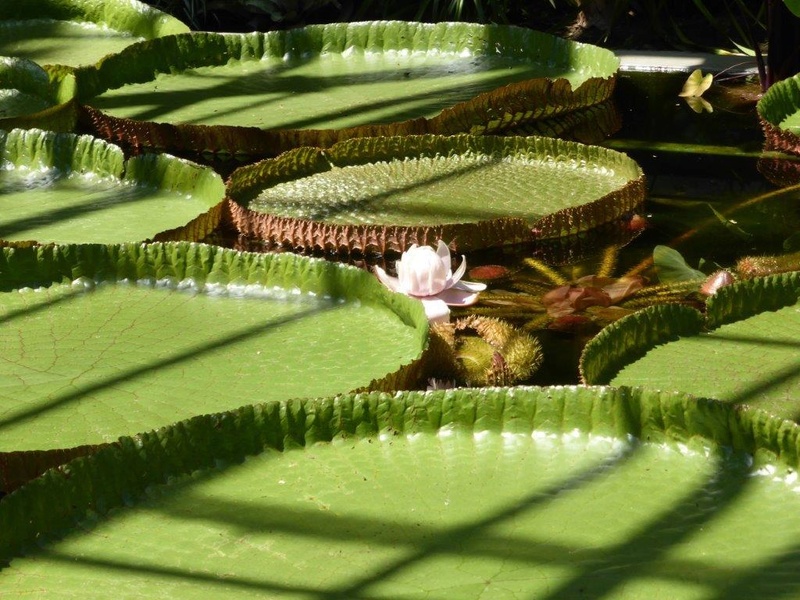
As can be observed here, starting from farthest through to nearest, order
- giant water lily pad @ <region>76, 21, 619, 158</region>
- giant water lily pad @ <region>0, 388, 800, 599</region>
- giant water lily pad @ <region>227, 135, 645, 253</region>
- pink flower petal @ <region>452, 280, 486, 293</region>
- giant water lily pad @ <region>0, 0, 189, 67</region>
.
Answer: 1. giant water lily pad @ <region>0, 0, 189, 67</region>
2. giant water lily pad @ <region>76, 21, 619, 158</region>
3. giant water lily pad @ <region>227, 135, 645, 253</region>
4. pink flower petal @ <region>452, 280, 486, 293</region>
5. giant water lily pad @ <region>0, 388, 800, 599</region>

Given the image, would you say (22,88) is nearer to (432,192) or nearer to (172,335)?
(432,192)

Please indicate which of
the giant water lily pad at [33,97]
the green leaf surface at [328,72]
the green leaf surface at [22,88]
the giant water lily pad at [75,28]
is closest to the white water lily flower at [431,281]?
the green leaf surface at [328,72]

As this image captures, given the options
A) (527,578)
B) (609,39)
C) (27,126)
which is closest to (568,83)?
(609,39)

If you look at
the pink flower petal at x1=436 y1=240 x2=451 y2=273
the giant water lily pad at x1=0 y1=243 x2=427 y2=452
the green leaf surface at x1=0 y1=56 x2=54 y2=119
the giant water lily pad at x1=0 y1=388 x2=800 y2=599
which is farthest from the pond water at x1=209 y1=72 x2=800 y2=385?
the green leaf surface at x1=0 y1=56 x2=54 y2=119

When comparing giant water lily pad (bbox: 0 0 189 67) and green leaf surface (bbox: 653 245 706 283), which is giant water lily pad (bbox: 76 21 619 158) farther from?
green leaf surface (bbox: 653 245 706 283)

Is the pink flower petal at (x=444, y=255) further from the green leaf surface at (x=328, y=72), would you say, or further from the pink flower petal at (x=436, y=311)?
the green leaf surface at (x=328, y=72)

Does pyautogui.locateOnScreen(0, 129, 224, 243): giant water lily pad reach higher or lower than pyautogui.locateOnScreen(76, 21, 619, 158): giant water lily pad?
lower
